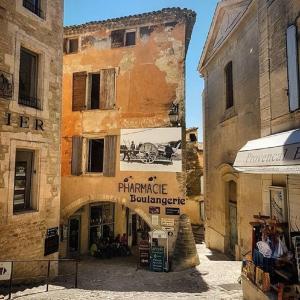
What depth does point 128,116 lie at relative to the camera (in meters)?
13.9

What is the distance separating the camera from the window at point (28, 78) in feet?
34.6

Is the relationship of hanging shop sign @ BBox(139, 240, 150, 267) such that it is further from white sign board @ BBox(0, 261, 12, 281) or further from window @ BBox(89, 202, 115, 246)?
white sign board @ BBox(0, 261, 12, 281)

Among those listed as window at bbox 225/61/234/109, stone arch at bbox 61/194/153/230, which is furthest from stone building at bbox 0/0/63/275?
window at bbox 225/61/234/109

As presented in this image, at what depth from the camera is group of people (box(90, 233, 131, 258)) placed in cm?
1534

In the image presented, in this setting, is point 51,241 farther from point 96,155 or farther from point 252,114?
point 252,114

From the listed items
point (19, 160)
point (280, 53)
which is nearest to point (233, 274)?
point (280, 53)

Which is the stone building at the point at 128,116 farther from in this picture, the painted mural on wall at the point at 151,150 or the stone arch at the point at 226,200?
the stone arch at the point at 226,200

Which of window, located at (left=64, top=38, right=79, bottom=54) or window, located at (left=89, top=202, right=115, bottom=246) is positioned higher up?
window, located at (left=64, top=38, right=79, bottom=54)

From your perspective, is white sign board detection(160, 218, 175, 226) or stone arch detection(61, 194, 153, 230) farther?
stone arch detection(61, 194, 153, 230)

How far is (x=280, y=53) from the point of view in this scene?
26.4 ft

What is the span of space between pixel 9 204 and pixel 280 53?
28.1 feet

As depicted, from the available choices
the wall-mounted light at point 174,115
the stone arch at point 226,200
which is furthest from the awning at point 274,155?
the stone arch at point 226,200

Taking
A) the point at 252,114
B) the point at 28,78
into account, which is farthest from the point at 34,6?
the point at 252,114

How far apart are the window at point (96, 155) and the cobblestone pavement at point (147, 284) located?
413cm
